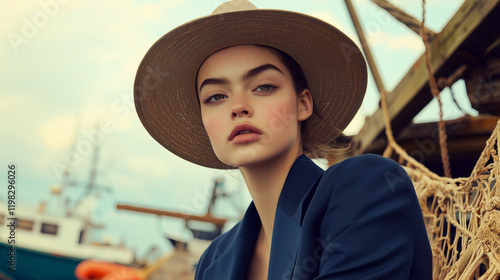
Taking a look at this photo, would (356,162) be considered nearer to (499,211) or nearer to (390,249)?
(390,249)

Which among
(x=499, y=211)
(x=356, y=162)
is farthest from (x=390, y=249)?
(x=499, y=211)

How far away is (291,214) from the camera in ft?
5.19

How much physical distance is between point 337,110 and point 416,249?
883mm

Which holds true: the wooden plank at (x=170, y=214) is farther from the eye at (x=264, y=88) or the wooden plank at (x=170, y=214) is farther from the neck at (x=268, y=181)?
the eye at (x=264, y=88)

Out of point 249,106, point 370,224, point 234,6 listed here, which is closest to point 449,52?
point 234,6

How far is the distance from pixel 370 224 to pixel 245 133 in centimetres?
55

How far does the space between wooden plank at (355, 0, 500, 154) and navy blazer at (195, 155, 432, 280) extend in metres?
1.41

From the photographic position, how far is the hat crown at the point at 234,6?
1775 millimetres

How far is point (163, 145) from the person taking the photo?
7.62ft

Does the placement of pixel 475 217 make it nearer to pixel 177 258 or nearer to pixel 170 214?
pixel 170 214

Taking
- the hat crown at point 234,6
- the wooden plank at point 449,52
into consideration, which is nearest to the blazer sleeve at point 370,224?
the hat crown at point 234,6

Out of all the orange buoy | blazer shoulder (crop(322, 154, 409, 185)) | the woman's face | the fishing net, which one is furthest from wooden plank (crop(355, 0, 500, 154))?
the orange buoy

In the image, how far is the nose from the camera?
64.6 inches

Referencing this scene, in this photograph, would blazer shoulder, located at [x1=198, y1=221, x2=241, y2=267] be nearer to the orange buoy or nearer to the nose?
the orange buoy
